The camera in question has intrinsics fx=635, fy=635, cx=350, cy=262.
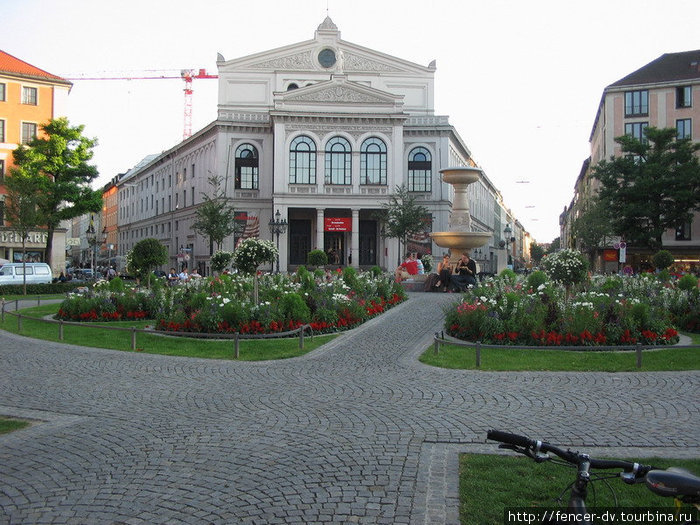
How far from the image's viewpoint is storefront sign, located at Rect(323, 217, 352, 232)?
56.1 metres

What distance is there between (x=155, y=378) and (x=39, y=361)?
357cm

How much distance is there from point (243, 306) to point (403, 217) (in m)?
36.5

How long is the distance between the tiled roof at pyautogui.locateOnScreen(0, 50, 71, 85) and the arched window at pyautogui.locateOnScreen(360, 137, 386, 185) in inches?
1003

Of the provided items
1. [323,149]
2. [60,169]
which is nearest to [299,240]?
[323,149]

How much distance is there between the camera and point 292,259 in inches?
2411

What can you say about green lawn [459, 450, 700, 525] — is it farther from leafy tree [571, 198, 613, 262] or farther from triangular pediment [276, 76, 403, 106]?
leafy tree [571, 198, 613, 262]

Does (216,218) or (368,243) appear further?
(368,243)

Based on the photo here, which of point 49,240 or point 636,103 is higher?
point 636,103

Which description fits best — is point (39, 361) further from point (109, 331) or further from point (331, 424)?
point (331, 424)

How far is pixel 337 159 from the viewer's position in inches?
2237

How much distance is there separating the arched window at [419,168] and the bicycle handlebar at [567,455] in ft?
194

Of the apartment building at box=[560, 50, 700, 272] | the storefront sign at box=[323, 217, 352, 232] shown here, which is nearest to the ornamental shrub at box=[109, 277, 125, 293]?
the storefront sign at box=[323, 217, 352, 232]

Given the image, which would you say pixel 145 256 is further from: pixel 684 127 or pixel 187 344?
pixel 684 127

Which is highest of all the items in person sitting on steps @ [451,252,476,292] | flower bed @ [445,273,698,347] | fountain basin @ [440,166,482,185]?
fountain basin @ [440,166,482,185]
